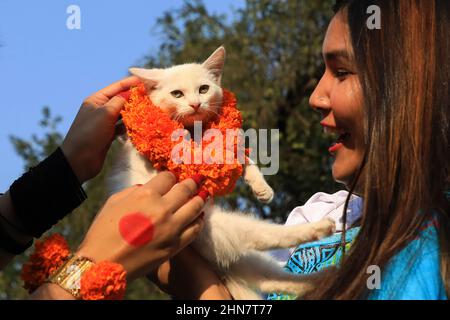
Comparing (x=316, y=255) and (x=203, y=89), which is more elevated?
(x=203, y=89)

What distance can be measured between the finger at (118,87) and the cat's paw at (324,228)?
0.77 meters

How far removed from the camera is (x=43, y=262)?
189 centimetres

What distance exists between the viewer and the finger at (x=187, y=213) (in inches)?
74.8

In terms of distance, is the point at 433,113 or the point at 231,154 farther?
the point at 231,154

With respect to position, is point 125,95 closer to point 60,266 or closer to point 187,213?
point 187,213

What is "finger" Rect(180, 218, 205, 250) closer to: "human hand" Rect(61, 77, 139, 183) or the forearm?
the forearm

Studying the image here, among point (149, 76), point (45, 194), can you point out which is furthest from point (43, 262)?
point (149, 76)

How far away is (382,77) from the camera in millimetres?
2029

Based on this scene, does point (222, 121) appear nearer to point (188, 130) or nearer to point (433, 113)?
point (188, 130)

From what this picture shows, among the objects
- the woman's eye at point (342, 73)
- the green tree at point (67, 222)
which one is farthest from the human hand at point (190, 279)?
the green tree at point (67, 222)

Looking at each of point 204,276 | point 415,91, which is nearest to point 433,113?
point 415,91

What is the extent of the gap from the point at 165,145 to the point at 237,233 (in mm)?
357

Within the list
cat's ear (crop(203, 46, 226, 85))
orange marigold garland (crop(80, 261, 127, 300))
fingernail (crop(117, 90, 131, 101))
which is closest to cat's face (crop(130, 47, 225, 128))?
cat's ear (crop(203, 46, 226, 85))
